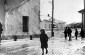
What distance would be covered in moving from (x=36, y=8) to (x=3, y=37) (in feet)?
20.2

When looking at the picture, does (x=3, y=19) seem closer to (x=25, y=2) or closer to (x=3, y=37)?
(x=3, y=37)

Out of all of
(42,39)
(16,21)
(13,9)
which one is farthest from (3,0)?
(42,39)

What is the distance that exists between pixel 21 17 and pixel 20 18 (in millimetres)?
191

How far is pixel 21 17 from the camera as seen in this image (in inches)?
882

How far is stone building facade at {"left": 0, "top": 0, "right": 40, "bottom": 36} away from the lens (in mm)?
21375

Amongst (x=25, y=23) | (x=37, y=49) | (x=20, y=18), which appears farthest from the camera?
(x=25, y=23)

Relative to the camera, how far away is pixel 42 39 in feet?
34.6

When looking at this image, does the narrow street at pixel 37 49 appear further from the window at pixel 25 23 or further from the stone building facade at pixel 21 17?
the window at pixel 25 23

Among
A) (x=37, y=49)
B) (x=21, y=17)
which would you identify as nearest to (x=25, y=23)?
(x=21, y=17)

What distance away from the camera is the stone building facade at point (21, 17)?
21375 mm

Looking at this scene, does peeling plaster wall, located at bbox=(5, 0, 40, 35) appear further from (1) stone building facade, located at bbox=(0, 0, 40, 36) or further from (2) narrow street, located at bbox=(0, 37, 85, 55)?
(2) narrow street, located at bbox=(0, 37, 85, 55)

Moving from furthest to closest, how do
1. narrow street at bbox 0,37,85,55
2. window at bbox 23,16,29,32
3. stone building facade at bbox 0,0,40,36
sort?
1. window at bbox 23,16,29,32
2. stone building facade at bbox 0,0,40,36
3. narrow street at bbox 0,37,85,55

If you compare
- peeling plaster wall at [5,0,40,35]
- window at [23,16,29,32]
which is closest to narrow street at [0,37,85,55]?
peeling plaster wall at [5,0,40,35]

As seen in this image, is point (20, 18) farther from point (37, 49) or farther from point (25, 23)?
point (37, 49)
